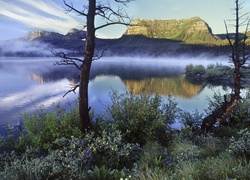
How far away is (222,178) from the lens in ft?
15.2

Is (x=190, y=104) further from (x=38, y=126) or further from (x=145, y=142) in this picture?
(x=38, y=126)

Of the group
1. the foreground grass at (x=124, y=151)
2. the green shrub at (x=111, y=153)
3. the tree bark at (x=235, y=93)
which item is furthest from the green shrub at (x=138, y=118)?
the tree bark at (x=235, y=93)

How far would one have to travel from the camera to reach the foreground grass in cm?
516

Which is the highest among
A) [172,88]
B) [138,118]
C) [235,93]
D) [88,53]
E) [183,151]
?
[88,53]

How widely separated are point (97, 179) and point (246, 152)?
11.9 feet

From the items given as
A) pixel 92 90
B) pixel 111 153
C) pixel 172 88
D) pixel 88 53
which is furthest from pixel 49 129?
pixel 172 88

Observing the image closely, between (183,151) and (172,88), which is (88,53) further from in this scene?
(172,88)

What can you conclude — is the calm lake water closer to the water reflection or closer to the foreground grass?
the water reflection

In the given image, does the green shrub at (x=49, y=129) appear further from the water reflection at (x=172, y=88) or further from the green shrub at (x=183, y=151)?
the water reflection at (x=172, y=88)

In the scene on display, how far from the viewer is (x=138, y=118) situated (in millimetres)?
9008

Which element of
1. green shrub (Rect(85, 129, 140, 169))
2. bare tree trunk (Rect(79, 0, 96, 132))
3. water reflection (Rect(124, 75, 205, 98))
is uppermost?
bare tree trunk (Rect(79, 0, 96, 132))

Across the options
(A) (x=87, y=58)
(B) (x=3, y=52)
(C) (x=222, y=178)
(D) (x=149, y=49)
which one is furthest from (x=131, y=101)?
(B) (x=3, y=52)

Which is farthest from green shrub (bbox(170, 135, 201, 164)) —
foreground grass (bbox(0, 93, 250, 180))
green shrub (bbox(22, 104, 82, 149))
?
green shrub (bbox(22, 104, 82, 149))

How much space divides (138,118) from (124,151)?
218cm
